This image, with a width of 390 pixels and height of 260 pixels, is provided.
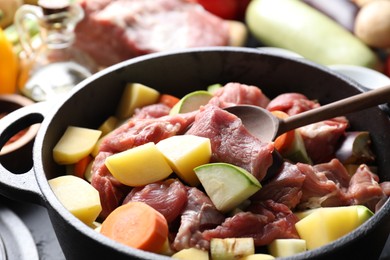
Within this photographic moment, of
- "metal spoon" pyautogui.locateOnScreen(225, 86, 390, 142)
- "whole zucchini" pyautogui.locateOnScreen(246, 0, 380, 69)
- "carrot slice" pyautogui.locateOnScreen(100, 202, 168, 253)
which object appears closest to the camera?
"carrot slice" pyautogui.locateOnScreen(100, 202, 168, 253)

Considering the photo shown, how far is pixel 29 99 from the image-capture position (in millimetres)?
1996

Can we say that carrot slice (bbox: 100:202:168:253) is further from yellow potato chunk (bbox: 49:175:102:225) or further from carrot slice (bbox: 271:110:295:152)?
carrot slice (bbox: 271:110:295:152)

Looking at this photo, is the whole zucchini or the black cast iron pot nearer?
the black cast iron pot

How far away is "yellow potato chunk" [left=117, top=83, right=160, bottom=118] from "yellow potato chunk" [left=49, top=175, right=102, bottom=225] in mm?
371

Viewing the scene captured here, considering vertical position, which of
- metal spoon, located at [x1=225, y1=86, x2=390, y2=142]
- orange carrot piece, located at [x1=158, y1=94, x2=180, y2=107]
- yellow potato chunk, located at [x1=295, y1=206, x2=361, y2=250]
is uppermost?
metal spoon, located at [x1=225, y1=86, x2=390, y2=142]

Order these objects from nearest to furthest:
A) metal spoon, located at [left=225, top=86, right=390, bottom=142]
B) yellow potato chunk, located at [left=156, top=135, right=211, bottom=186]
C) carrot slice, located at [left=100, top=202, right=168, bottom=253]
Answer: carrot slice, located at [left=100, top=202, right=168, bottom=253] → yellow potato chunk, located at [left=156, top=135, right=211, bottom=186] → metal spoon, located at [left=225, top=86, right=390, bottom=142]

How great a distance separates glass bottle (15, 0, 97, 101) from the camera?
6.61ft

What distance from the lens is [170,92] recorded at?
5.65ft

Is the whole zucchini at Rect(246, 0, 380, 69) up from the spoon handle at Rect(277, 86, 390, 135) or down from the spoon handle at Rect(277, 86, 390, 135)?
down

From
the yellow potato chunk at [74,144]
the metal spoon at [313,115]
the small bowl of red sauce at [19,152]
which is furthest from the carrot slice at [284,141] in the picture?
the small bowl of red sauce at [19,152]

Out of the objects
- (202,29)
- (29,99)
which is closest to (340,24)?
(202,29)

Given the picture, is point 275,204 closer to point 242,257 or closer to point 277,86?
point 242,257

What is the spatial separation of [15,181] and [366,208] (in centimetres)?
78

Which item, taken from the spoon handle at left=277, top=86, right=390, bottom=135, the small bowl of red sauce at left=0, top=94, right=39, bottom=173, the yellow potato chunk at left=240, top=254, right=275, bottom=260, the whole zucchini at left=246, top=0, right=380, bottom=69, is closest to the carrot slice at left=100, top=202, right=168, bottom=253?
the yellow potato chunk at left=240, top=254, right=275, bottom=260
